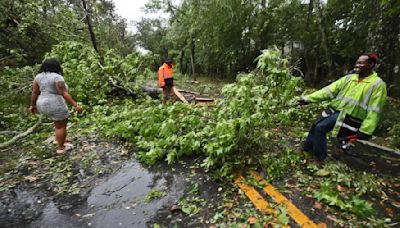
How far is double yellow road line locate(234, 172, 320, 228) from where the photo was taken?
280cm

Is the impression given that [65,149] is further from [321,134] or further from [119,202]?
[321,134]

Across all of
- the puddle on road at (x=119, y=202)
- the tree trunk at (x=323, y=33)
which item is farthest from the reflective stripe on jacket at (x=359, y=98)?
the tree trunk at (x=323, y=33)

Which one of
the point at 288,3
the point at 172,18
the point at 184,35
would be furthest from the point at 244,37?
the point at 172,18

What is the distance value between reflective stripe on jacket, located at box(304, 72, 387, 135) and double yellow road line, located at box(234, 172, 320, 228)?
4.77ft

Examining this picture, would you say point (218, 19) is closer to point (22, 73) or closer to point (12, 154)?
point (22, 73)

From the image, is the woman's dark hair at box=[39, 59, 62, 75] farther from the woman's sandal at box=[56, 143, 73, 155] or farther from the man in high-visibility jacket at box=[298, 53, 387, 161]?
the man in high-visibility jacket at box=[298, 53, 387, 161]

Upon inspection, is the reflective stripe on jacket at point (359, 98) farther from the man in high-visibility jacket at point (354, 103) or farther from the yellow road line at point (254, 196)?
the yellow road line at point (254, 196)

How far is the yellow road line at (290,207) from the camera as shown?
2.76 m

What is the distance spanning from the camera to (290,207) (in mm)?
3020

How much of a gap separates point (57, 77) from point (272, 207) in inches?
164

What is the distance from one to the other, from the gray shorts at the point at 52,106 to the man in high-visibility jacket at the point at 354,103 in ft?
13.9

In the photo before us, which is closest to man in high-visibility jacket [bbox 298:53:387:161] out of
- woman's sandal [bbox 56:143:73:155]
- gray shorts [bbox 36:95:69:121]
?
gray shorts [bbox 36:95:69:121]

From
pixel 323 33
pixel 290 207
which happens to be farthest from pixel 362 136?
pixel 323 33

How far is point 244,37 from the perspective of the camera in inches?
612
